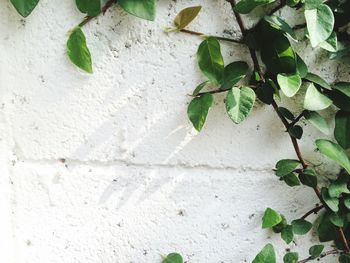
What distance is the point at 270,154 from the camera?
0.92 meters

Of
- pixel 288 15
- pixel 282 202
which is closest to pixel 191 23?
pixel 288 15

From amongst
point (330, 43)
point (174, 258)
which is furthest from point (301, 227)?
point (330, 43)

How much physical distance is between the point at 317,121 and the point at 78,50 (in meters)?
0.42

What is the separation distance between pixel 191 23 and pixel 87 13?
6.8 inches

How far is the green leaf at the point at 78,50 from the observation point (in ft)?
2.69

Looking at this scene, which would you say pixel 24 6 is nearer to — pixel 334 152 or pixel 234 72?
pixel 234 72

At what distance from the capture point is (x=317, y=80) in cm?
84

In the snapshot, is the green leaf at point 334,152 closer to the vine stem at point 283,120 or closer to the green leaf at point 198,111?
the vine stem at point 283,120

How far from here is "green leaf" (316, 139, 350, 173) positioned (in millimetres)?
835

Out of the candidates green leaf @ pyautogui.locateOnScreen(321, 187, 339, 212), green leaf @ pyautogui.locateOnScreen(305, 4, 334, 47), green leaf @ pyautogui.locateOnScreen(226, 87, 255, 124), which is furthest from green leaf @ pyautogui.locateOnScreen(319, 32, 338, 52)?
green leaf @ pyautogui.locateOnScreen(321, 187, 339, 212)

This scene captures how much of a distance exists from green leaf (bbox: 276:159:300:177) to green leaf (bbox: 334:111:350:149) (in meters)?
0.08

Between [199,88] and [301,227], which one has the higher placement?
A: [199,88]

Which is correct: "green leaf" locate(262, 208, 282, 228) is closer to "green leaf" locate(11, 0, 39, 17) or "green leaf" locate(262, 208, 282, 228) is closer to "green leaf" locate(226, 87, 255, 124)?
"green leaf" locate(226, 87, 255, 124)

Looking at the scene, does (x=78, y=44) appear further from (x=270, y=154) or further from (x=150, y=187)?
(x=270, y=154)
